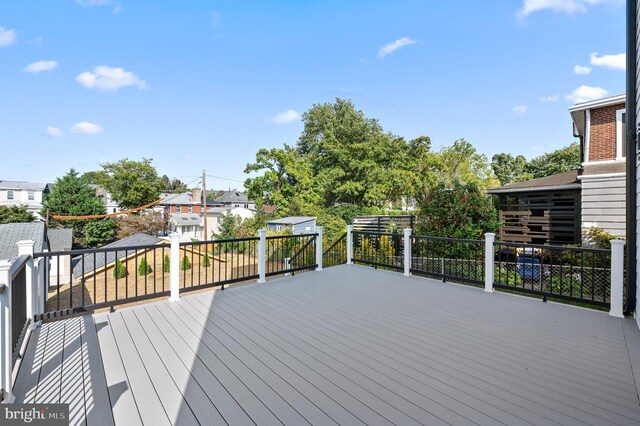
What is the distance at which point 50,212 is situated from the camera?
26.0 meters

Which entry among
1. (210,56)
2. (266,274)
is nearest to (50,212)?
(210,56)

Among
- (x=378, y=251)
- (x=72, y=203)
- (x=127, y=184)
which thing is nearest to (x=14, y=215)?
(x=72, y=203)

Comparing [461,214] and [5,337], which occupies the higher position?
[461,214]

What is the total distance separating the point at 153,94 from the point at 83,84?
6.08 meters

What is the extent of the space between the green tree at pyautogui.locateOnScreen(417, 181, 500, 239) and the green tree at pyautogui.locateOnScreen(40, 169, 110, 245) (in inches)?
1182

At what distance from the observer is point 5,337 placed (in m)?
1.84

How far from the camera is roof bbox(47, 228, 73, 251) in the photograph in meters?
17.6

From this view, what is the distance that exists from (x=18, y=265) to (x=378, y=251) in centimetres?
599

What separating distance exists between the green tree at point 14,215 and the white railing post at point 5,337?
31.6 m

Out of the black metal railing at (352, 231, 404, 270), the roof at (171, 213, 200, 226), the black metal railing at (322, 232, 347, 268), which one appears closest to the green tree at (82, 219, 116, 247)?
the roof at (171, 213, 200, 226)

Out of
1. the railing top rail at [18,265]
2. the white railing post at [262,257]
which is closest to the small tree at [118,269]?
the railing top rail at [18,265]

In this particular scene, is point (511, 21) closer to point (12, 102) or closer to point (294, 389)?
point (294, 389)

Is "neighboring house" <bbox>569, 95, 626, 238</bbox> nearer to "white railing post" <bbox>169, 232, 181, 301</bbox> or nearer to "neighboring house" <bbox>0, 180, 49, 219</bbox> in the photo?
"white railing post" <bbox>169, 232, 181, 301</bbox>

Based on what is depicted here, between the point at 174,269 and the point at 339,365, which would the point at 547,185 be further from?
the point at 174,269
